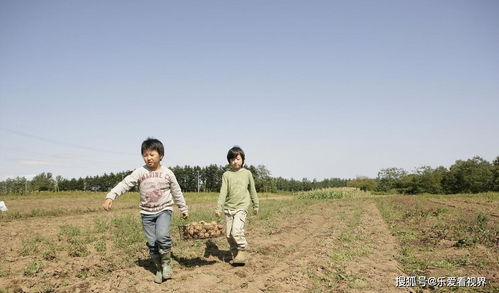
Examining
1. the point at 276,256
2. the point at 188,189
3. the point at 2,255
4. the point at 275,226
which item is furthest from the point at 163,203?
the point at 188,189

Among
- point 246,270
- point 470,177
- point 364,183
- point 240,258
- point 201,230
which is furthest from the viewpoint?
point 364,183

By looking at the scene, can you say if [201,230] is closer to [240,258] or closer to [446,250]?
[240,258]

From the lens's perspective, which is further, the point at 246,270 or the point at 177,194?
the point at 246,270

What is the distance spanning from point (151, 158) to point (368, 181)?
11275 cm

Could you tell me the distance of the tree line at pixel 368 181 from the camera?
62.4 meters

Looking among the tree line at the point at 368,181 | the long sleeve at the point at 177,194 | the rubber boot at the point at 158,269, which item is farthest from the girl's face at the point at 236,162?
the tree line at the point at 368,181

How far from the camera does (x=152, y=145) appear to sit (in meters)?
5.36

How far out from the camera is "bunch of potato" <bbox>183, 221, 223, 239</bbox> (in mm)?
9842

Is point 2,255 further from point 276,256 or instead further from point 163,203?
point 276,256

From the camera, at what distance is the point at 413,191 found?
73.4 meters

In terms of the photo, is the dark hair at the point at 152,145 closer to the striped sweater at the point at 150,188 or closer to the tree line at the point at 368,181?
the striped sweater at the point at 150,188

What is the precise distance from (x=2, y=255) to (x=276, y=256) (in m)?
6.61

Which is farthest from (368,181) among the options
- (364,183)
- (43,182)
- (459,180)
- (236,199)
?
(236,199)

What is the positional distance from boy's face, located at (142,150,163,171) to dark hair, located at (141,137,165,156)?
49 mm
